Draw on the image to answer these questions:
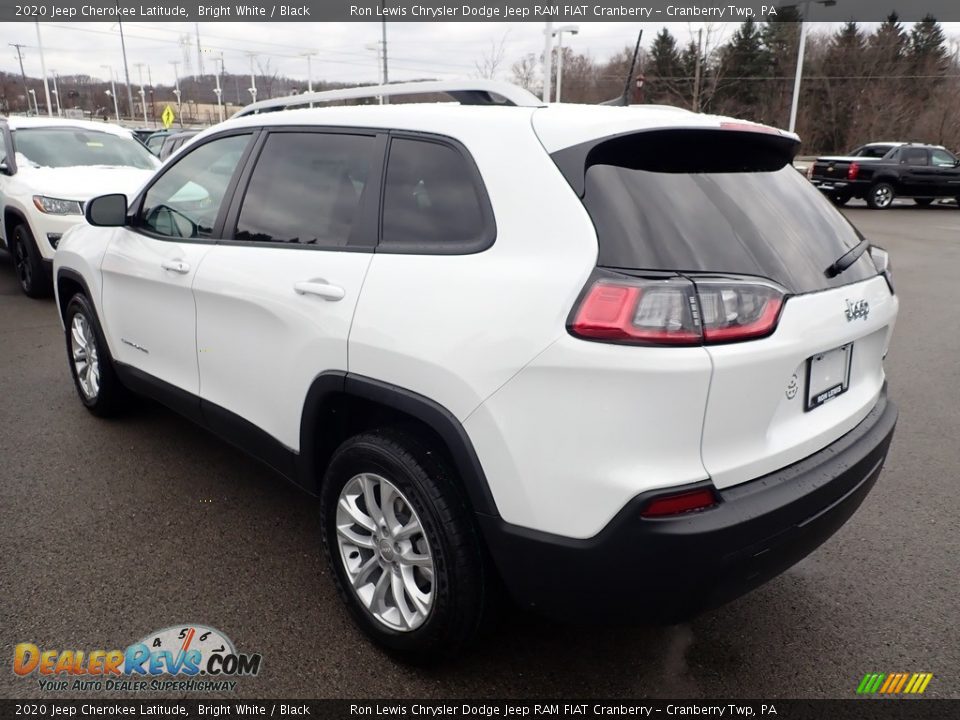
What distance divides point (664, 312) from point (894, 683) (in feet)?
5.18

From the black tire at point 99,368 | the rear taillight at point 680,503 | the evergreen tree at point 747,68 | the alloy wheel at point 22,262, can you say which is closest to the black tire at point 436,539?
the rear taillight at point 680,503

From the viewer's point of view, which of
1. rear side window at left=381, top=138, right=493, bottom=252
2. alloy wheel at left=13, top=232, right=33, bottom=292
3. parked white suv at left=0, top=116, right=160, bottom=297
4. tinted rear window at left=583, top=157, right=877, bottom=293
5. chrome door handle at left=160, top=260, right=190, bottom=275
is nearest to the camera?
tinted rear window at left=583, top=157, right=877, bottom=293

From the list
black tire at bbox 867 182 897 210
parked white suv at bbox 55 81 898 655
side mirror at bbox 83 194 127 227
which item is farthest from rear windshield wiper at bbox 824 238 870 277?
black tire at bbox 867 182 897 210

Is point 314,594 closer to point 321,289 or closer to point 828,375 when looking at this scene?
point 321,289

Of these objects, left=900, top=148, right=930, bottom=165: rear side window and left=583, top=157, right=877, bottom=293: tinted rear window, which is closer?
left=583, top=157, right=877, bottom=293: tinted rear window

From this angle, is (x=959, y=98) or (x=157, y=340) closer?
(x=157, y=340)

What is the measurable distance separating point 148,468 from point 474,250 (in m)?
2.60

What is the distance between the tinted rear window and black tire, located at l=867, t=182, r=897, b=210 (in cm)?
2007

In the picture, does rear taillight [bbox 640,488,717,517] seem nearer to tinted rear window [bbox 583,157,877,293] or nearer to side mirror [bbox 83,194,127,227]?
tinted rear window [bbox 583,157,877,293]

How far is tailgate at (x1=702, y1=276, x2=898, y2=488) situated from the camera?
6.00ft

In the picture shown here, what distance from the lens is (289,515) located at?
11.1ft

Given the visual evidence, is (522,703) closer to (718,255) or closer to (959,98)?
(718,255)

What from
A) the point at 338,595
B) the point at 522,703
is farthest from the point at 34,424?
the point at 522,703

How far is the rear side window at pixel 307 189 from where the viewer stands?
2541 mm
